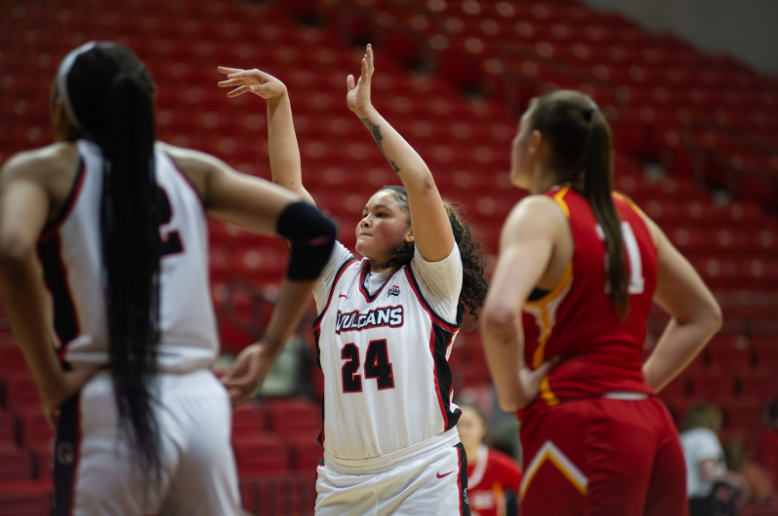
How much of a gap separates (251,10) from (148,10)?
173 cm

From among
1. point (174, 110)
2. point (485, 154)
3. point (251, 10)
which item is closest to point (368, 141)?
point (485, 154)

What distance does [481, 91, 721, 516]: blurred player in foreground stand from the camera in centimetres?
216

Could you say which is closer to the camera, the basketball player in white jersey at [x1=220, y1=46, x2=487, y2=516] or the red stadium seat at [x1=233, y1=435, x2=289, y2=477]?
the basketball player in white jersey at [x1=220, y1=46, x2=487, y2=516]

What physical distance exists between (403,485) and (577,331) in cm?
87

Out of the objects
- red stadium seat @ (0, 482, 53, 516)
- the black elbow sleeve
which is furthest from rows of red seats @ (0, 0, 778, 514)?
the black elbow sleeve

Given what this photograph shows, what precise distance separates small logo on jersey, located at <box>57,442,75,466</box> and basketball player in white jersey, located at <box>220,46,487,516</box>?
1.18 metres

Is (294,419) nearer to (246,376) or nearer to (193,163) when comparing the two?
(246,376)

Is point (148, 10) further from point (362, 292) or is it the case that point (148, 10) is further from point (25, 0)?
point (362, 292)

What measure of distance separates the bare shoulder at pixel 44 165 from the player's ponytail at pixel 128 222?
7 cm

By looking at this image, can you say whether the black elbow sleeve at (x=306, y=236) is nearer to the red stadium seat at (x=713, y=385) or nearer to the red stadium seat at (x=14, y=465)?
the red stadium seat at (x=14, y=465)

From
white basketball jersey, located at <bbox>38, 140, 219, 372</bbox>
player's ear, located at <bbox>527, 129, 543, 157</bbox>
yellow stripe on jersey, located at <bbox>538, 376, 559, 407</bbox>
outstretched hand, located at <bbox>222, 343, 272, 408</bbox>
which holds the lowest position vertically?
yellow stripe on jersey, located at <bbox>538, 376, 559, 407</bbox>

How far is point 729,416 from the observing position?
27.4 ft

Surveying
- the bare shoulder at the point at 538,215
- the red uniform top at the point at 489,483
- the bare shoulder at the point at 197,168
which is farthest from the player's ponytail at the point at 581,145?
the red uniform top at the point at 489,483

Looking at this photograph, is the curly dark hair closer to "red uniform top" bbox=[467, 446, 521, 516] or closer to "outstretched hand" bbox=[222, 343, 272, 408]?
"outstretched hand" bbox=[222, 343, 272, 408]
